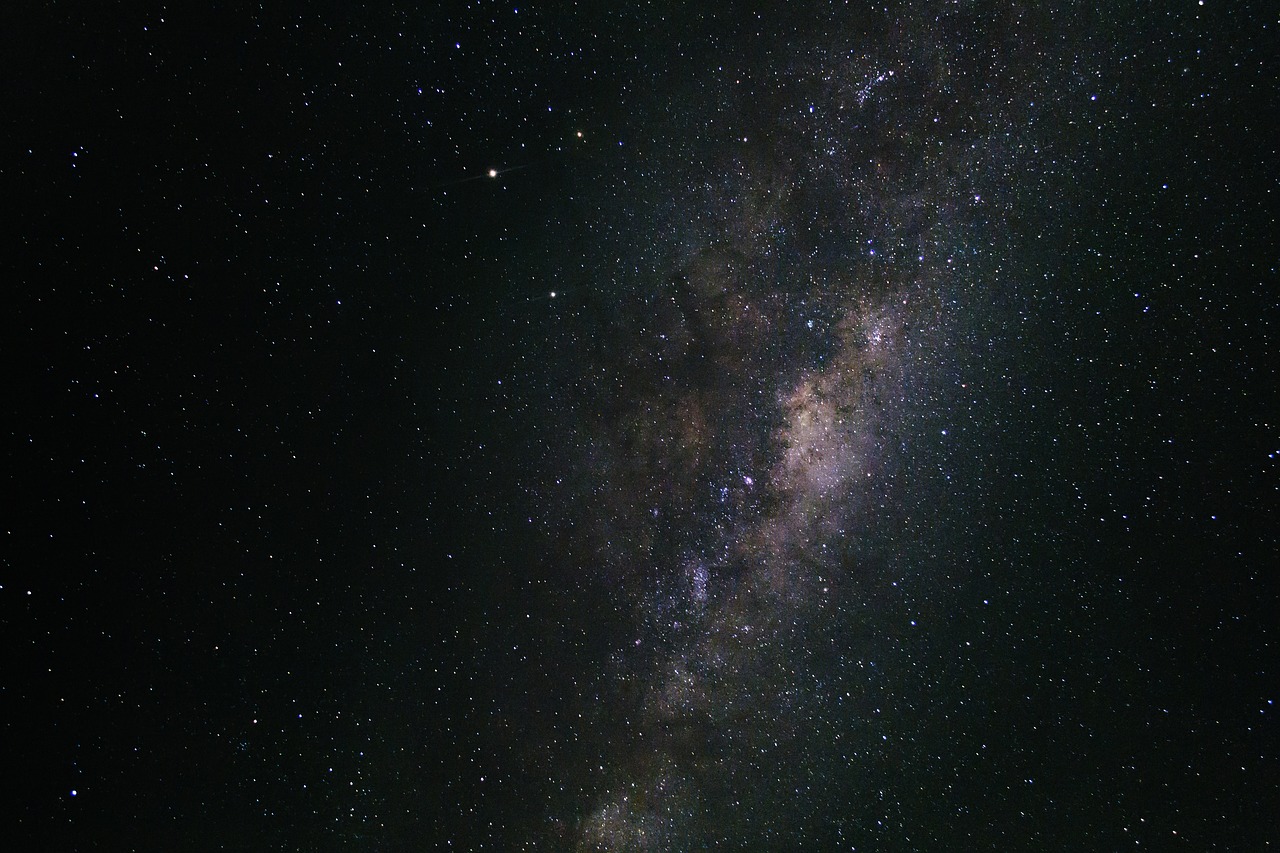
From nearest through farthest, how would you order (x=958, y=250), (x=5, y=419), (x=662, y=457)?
1. (x=5, y=419)
2. (x=958, y=250)
3. (x=662, y=457)

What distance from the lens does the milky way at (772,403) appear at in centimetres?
123

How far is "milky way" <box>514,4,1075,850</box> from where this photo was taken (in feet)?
4.03

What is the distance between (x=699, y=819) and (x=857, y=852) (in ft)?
1.29

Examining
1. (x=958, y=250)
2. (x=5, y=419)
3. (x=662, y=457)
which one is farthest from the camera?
(x=662, y=457)

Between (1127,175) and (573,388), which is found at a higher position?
(573,388)

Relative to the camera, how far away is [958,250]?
49.4 inches

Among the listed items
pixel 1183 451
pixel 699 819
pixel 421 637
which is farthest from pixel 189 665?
pixel 1183 451

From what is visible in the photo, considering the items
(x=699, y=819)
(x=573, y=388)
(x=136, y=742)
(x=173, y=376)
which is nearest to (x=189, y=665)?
(x=136, y=742)

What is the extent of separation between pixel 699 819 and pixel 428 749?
2.29ft

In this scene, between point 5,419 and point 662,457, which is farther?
point 662,457

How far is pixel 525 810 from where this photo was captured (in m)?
1.37

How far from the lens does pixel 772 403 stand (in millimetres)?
1341

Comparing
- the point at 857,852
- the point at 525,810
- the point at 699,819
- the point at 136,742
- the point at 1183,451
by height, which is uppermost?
the point at 136,742

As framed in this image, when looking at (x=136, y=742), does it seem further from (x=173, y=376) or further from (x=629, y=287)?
(x=629, y=287)
